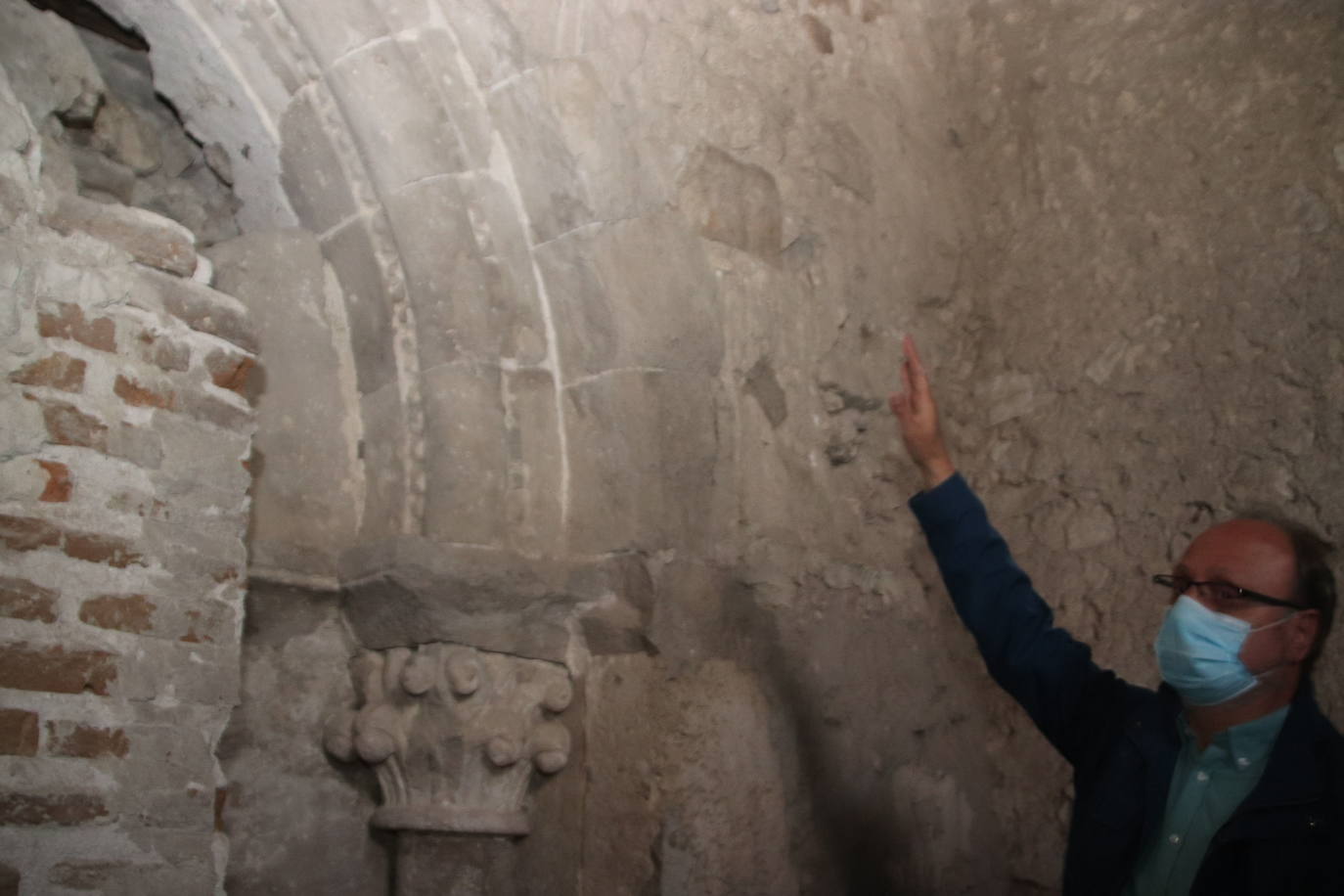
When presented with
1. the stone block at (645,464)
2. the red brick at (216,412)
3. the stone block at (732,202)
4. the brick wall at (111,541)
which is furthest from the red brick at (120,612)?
the stone block at (732,202)

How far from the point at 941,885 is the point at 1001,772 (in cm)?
33

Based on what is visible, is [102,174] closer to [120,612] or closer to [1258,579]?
[120,612]

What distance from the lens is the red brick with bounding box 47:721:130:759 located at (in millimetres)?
1950

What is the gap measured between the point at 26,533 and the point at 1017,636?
5.45 ft

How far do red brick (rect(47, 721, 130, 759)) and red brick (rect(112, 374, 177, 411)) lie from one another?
58 cm

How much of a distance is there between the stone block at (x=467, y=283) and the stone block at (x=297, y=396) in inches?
12.4

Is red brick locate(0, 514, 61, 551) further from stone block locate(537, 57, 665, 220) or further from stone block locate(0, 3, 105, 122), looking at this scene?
stone block locate(537, 57, 665, 220)

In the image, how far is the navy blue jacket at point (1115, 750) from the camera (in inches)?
63.4

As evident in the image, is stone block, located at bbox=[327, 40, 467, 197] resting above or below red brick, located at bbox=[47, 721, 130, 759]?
above

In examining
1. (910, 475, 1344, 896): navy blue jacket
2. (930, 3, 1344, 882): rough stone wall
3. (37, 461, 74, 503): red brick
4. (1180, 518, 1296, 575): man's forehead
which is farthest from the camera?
(930, 3, 1344, 882): rough stone wall

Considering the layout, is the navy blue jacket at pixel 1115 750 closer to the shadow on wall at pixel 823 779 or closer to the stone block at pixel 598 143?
the shadow on wall at pixel 823 779

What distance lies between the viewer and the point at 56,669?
6.50ft

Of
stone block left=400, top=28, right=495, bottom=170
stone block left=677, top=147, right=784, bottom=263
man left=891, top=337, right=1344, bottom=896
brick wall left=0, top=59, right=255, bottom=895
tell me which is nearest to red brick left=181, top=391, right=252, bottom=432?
brick wall left=0, top=59, right=255, bottom=895

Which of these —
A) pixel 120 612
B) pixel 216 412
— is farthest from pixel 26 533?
pixel 216 412
